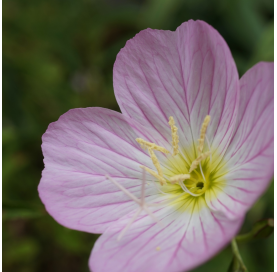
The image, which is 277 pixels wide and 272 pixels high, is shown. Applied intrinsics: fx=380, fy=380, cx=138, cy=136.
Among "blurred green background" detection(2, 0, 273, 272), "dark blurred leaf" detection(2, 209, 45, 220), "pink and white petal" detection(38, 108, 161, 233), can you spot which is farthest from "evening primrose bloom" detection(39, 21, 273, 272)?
"blurred green background" detection(2, 0, 273, 272)

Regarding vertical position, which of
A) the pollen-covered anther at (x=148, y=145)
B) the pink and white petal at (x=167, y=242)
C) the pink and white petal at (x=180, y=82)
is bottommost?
the pink and white petal at (x=167, y=242)

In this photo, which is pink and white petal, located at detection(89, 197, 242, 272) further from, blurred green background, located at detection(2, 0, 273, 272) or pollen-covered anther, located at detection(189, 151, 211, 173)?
blurred green background, located at detection(2, 0, 273, 272)

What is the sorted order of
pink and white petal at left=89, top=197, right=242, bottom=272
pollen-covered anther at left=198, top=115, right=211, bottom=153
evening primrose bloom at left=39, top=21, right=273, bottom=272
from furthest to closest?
pollen-covered anther at left=198, top=115, right=211, bottom=153 → evening primrose bloom at left=39, top=21, right=273, bottom=272 → pink and white petal at left=89, top=197, right=242, bottom=272

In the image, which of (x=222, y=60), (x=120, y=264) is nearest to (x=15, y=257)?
(x=120, y=264)

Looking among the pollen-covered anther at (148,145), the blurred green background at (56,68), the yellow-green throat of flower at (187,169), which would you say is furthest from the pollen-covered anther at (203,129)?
the blurred green background at (56,68)

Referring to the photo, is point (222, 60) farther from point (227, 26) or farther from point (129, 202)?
point (227, 26)

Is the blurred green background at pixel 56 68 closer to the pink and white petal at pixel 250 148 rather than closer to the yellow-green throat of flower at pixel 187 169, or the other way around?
the yellow-green throat of flower at pixel 187 169

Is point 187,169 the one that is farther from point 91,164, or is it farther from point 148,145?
point 91,164
